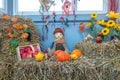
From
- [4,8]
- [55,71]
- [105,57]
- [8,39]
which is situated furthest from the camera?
[4,8]

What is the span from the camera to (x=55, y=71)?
7.85 ft

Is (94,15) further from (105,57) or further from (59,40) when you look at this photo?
(105,57)

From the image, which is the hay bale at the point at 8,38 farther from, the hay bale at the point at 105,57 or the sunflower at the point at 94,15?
the sunflower at the point at 94,15

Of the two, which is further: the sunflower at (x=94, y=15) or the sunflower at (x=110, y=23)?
the sunflower at (x=94, y=15)

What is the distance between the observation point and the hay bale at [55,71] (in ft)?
7.82

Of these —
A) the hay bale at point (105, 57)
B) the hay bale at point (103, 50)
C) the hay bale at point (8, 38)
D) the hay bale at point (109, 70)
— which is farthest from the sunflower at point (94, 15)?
the hay bale at point (109, 70)

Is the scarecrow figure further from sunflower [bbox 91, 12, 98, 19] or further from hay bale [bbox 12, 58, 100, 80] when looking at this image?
hay bale [bbox 12, 58, 100, 80]

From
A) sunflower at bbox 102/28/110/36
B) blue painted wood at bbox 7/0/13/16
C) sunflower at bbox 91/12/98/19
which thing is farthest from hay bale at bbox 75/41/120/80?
blue painted wood at bbox 7/0/13/16

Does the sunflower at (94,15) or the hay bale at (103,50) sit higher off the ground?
the sunflower at (94,15)

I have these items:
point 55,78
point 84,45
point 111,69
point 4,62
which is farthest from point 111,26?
point 4,62

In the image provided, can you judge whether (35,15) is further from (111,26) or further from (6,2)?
(111,26)

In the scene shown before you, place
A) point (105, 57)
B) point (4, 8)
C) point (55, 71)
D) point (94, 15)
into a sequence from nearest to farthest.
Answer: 1. point (55, 71)
2. point (105, 57)
3. point (94, 15)
4. point (4, 8)

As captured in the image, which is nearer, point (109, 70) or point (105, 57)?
point (109, 70)

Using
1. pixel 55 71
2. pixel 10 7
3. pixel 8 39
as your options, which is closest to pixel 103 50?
pixel 55 71
